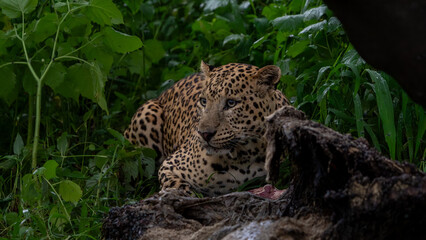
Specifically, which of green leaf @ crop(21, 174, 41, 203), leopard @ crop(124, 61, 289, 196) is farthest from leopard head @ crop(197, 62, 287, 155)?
green leaf @ crop(21, 174, 41, 203)

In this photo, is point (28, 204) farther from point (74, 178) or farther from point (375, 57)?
point (375, 57)

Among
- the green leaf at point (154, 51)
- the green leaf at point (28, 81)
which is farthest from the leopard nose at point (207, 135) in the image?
the green leaf at point (154, 51)

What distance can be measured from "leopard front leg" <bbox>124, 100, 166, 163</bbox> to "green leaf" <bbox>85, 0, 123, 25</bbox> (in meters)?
1.38

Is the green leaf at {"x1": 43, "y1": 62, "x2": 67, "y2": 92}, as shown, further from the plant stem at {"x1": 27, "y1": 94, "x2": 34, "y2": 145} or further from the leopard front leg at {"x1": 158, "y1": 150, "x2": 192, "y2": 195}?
the leopard front leg at {"x1": 158, "y1": 150, "x2": 192, "y2": 195}

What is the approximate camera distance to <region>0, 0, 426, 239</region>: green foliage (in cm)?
445

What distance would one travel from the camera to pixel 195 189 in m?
5.25

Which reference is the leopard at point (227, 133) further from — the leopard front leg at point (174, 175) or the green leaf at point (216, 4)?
the green leaf at point (216, 4)

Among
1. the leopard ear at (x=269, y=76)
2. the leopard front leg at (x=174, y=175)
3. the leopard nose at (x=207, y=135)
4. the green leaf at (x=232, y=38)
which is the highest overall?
the green leaf at (x=232, y=38)

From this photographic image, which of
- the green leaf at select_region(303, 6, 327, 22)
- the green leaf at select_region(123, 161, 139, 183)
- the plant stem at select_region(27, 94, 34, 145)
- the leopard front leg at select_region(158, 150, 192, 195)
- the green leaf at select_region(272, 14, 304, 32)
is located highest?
the green leaf at select_region(303, 6, 327, 22)

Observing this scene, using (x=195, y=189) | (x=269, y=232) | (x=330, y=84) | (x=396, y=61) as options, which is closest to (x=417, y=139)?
(x=330, y=84)

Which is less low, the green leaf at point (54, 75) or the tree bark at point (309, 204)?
the green leaf at point (54, 75)

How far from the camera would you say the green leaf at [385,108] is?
15.0 ft

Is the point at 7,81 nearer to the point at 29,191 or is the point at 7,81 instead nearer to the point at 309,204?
the point at 29,191

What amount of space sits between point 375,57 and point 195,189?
319 cm
